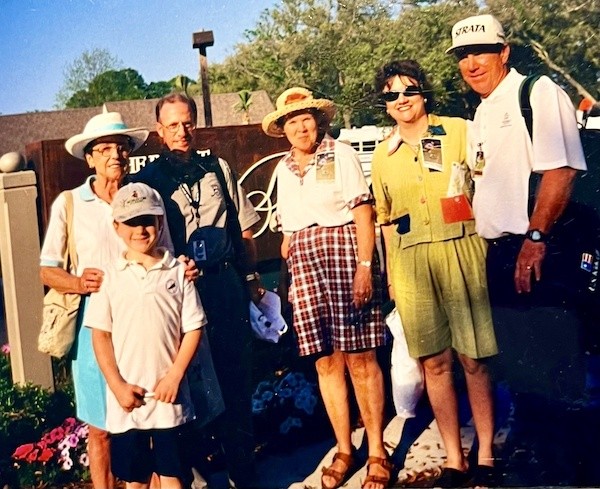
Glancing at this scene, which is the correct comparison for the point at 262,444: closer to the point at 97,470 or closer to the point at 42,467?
the point at 97,470

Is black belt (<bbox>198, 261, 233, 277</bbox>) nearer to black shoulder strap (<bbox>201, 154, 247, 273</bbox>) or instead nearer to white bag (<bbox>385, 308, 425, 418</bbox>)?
black shoulder strap (<bbox>201, 154, 247, 273</bbox>)

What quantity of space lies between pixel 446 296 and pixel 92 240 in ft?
5.33

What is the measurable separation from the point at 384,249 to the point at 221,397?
104 centimetres

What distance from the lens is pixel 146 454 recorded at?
11.7 ft

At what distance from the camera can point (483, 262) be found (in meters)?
3.58

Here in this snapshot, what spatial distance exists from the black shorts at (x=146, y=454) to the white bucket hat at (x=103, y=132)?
131 cm

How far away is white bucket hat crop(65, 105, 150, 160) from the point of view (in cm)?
362

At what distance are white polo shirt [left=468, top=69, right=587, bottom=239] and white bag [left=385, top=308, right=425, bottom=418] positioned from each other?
61cm

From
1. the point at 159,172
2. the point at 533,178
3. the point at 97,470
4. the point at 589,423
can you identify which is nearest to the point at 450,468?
the point at 589,423

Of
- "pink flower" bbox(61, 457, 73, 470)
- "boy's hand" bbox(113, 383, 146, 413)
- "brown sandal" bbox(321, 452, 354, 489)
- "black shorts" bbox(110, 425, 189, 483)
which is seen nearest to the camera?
"boy's hand" bbox(113, 383, 146, 413)

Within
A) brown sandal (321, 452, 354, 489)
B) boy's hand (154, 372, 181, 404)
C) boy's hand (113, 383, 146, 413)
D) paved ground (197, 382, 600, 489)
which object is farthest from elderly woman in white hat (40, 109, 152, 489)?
brown sandal (321, 452, 354, 489)

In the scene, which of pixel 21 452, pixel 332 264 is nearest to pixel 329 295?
pixel 332 264

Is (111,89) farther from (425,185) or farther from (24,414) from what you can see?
(24,414)

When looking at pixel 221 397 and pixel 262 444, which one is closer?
pixel 221 397
